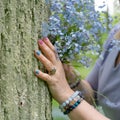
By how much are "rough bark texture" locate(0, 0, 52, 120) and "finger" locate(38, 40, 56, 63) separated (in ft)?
0.16

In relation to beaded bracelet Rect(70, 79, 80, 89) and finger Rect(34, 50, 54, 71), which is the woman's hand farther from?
beaded bracelet Rect(70, 79, 80, 89)

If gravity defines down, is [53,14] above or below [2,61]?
above

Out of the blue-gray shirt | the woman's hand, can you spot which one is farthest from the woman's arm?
the blue-gray shirt

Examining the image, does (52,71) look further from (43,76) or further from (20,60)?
(20,60)

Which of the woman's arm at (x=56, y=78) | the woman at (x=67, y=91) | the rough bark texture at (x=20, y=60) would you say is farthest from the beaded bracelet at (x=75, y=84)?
the rough bark texture at (x=20, y=60)

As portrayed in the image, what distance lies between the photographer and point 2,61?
6.02 ft

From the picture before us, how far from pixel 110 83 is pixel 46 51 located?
2.74 ft

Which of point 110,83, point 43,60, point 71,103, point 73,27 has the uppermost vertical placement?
point 73,27

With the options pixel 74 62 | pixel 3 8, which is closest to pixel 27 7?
pixel 3 8

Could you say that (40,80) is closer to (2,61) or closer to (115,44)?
(2,61)

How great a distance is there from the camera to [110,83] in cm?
273

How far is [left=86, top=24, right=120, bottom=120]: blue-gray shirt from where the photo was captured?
104 inches

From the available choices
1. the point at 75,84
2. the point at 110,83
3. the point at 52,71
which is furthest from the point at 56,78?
the point at 110,83

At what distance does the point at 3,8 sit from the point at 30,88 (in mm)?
431
